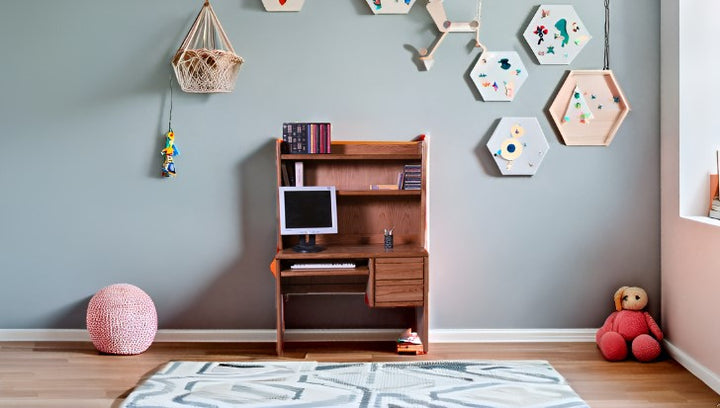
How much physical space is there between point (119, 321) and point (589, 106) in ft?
9.29

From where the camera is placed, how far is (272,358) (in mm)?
3852

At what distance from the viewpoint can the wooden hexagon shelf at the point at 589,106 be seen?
4.04 meters

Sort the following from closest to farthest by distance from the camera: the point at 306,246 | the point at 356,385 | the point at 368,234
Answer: the point at 356,385 < the point at 306,246 < the point at 368,234

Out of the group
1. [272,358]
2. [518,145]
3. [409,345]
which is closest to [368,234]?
[409,345]

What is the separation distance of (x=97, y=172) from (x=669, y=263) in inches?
127

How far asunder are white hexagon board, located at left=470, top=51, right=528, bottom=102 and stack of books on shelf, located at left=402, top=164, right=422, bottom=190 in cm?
58

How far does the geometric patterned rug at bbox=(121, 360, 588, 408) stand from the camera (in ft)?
10.3

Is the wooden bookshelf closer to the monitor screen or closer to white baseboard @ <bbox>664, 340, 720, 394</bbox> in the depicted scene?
the monitor screen

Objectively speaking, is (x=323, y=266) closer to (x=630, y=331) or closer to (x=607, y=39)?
(x=630, y=331)

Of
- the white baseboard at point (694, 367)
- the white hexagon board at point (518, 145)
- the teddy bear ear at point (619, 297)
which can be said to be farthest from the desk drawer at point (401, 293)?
the white baseboard at point (694, 367)

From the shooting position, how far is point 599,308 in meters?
4.16

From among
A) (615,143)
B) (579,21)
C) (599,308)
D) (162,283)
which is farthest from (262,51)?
(599,308)

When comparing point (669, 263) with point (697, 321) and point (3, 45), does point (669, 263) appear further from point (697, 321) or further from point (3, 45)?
point (3, 45)

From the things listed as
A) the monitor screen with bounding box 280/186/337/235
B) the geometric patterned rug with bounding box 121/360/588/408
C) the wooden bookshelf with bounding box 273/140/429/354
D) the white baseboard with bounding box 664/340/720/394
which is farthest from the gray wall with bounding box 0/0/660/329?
the geometric patterned rug with bounding box 121/360/588/408
